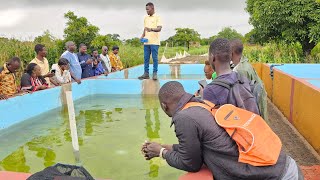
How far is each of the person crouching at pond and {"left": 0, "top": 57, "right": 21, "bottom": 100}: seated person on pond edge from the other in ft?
1.00

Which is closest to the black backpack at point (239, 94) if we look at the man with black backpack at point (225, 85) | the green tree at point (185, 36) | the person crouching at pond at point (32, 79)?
the man with black backpack at point (225, 85)

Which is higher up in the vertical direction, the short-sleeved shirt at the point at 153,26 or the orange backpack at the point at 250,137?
the short-sleeved shirt at the point at 153,26

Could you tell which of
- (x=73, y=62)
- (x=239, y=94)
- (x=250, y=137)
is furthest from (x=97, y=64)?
(x=250, y=137)

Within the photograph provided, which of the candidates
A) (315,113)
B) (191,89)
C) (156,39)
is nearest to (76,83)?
(156,39)

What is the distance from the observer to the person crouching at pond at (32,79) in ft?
23.0

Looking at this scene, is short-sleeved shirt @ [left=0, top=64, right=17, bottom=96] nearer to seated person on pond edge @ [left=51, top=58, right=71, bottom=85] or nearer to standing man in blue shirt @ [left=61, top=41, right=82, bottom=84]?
seated person on pond edge @ [left=51, top=58, right=71, bottom=85]

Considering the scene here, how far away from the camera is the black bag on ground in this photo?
1.94 meters

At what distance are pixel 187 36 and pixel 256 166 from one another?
6641cm

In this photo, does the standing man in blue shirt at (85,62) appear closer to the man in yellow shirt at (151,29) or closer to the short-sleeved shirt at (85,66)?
the short-sleeved shirt at (85,66)

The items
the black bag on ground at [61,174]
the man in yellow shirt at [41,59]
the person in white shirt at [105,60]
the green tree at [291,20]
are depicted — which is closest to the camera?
the black bag on ground at [61,174]

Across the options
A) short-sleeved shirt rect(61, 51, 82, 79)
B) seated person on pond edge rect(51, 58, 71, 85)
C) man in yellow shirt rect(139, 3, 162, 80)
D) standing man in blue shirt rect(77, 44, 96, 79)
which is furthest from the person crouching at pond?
man in yellow shirt rect(139, 3, 162, 80)

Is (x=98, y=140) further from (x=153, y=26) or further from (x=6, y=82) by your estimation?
(x=153, y=26)

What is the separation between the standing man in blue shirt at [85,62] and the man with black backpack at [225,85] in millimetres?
7575

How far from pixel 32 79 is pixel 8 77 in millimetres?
768
